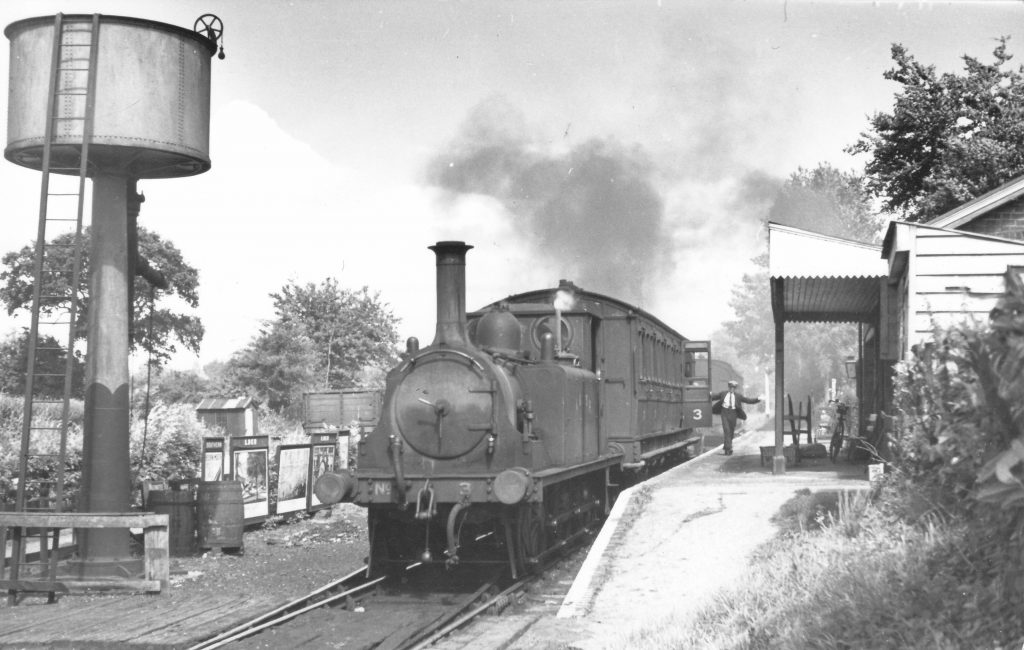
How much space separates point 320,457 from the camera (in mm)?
18453

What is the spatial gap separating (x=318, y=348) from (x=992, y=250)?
34.7m

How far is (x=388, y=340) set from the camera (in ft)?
147

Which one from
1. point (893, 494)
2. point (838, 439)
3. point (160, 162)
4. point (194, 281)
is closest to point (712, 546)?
point (893, 494)

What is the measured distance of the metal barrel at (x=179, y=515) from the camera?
14102 mm

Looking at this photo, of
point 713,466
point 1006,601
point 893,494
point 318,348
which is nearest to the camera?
point 1006,601

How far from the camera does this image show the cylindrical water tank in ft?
39.7

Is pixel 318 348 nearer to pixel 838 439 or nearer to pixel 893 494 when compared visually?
pixel 838 439

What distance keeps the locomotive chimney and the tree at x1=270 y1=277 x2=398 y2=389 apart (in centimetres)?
3244

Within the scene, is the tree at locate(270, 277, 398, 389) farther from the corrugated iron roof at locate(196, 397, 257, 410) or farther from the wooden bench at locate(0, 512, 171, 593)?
the wooden bench at locate(0, 512, 171, 593)

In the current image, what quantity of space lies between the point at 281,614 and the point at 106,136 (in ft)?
18.9

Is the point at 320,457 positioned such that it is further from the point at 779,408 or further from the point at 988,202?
the point at 988,202

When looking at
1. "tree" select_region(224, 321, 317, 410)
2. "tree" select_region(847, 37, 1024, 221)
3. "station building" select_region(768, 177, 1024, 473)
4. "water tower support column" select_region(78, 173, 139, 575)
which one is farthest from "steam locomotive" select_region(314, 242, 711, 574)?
"tree" select_region(224, 321, 317, 410)

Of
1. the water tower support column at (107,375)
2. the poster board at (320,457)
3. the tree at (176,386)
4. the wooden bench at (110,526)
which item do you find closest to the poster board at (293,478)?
the poster board at (320,457)

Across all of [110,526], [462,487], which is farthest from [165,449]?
[462,487]
